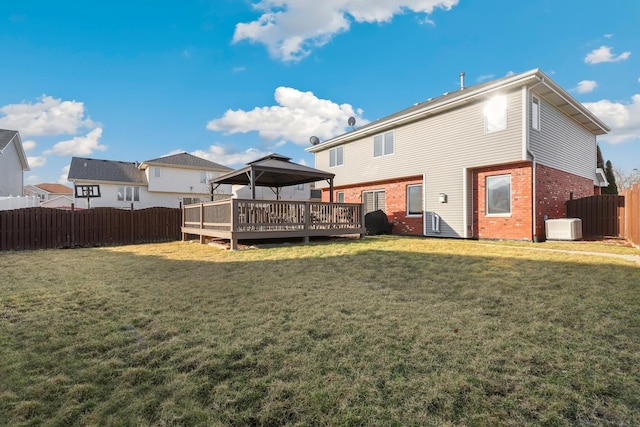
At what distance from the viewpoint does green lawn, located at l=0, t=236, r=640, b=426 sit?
1948 mm

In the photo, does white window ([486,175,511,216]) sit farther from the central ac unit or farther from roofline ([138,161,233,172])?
roofline ([138,161,233,172])

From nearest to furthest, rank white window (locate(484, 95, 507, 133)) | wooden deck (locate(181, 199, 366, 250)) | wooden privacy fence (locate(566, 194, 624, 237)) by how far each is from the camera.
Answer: wooden deck (locate(181, 199, 366, 250)) → white window (locate(484, 95, 507, 133)) → wooden privacy fence (locate(566, 194, 624, 237))

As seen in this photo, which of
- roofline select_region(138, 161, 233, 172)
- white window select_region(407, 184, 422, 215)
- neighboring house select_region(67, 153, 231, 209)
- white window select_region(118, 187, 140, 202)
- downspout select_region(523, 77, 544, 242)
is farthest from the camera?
white window select_region(118, 187, 140, 202)

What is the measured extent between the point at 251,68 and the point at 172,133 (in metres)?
10.3

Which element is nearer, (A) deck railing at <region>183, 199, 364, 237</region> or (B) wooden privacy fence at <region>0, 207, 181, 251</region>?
(A) deck railing at <region>183, 199, 364, 237</region>

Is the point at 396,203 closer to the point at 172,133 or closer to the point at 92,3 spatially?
the point at 92,3

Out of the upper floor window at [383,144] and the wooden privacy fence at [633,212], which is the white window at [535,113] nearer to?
the wooden privacy fence at [633,212]

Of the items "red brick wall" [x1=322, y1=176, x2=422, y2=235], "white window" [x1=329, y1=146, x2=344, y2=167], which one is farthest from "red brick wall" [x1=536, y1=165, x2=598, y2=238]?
"white window" [x1=329, y1=146, x2=344, y2=167]

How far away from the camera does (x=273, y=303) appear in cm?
415

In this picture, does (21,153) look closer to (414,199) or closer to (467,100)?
(414,199)

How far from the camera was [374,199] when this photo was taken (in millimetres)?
16234

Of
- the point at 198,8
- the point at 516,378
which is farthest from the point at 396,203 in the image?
the point at 516,378

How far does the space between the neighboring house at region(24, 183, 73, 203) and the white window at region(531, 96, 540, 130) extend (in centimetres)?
6374

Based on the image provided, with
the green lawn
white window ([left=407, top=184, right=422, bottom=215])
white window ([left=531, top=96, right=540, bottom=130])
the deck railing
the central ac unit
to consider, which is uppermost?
white window ([left=531, top=96, right=540, bottom=130])
